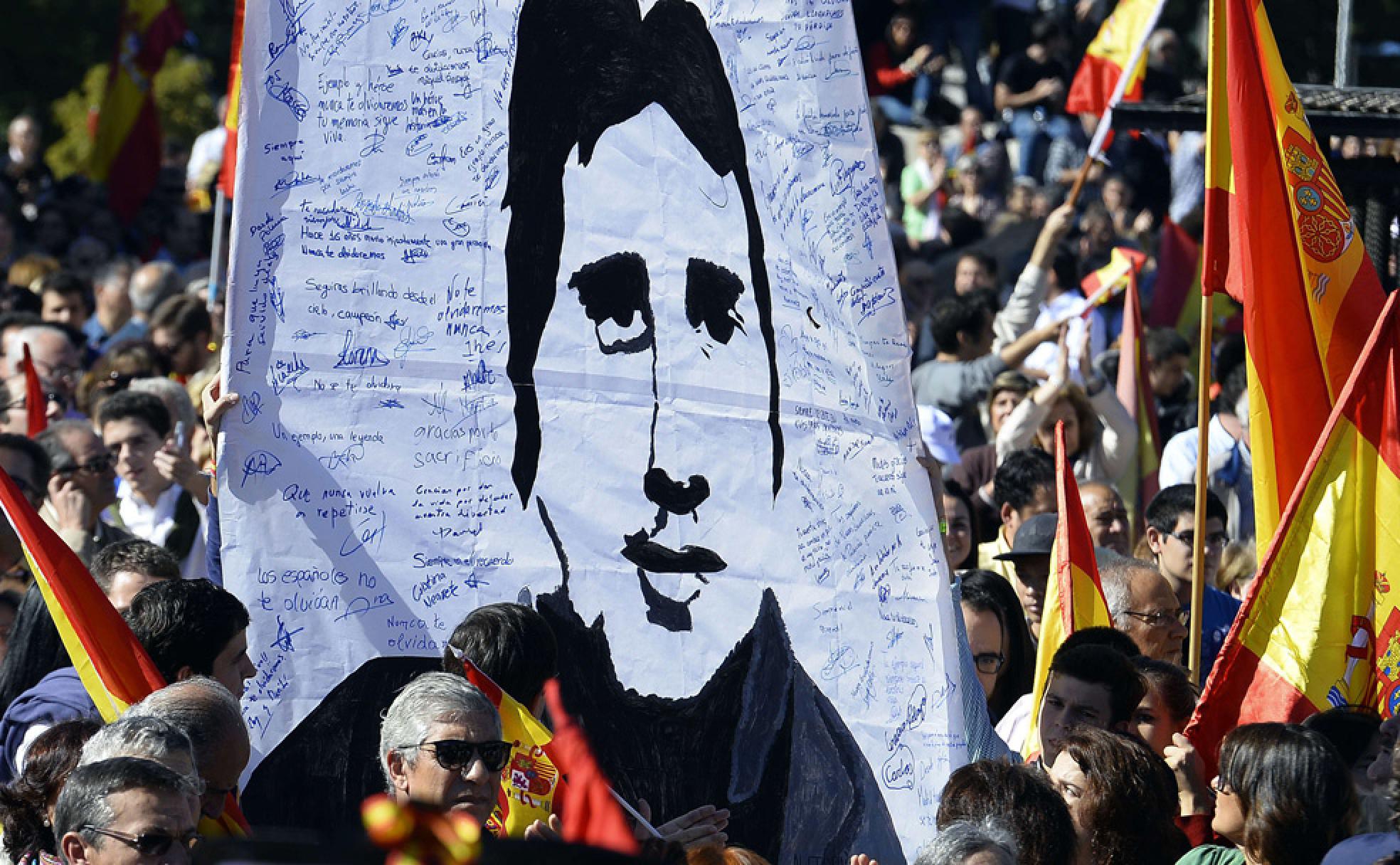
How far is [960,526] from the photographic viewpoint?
7078mm

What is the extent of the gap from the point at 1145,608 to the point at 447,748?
2818 mm

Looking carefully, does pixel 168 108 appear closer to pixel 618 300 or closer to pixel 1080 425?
pixel 1080 425

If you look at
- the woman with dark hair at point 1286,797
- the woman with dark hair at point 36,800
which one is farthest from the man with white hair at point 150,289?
the woman with dark hair at point 1286,797

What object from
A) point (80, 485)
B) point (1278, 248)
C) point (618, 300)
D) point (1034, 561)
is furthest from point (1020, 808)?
point (80, 485)

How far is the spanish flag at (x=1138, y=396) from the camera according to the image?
854 centimetres

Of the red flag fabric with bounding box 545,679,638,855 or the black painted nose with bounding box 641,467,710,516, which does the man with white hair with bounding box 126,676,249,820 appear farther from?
the red flag fabric with bounding box 545,679,638,855

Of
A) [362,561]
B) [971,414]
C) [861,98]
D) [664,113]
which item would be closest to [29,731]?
[362,561]

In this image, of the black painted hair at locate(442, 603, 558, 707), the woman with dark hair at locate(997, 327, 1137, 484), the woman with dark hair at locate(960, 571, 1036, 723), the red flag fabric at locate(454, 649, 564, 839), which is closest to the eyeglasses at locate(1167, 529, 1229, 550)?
the woman with dark hair at locate(997, 327, 1137, 484)

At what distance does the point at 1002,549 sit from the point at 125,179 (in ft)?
30.7

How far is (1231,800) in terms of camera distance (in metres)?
4.09

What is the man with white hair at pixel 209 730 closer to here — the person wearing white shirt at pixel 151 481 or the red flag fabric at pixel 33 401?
the person wearing white shirt at pixel 151 481

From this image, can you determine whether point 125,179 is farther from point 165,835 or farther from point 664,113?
point 165,835

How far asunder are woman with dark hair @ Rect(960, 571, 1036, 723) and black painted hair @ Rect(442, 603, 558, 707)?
70.2 inches

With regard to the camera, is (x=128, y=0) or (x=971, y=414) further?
(x=128, y=0)
